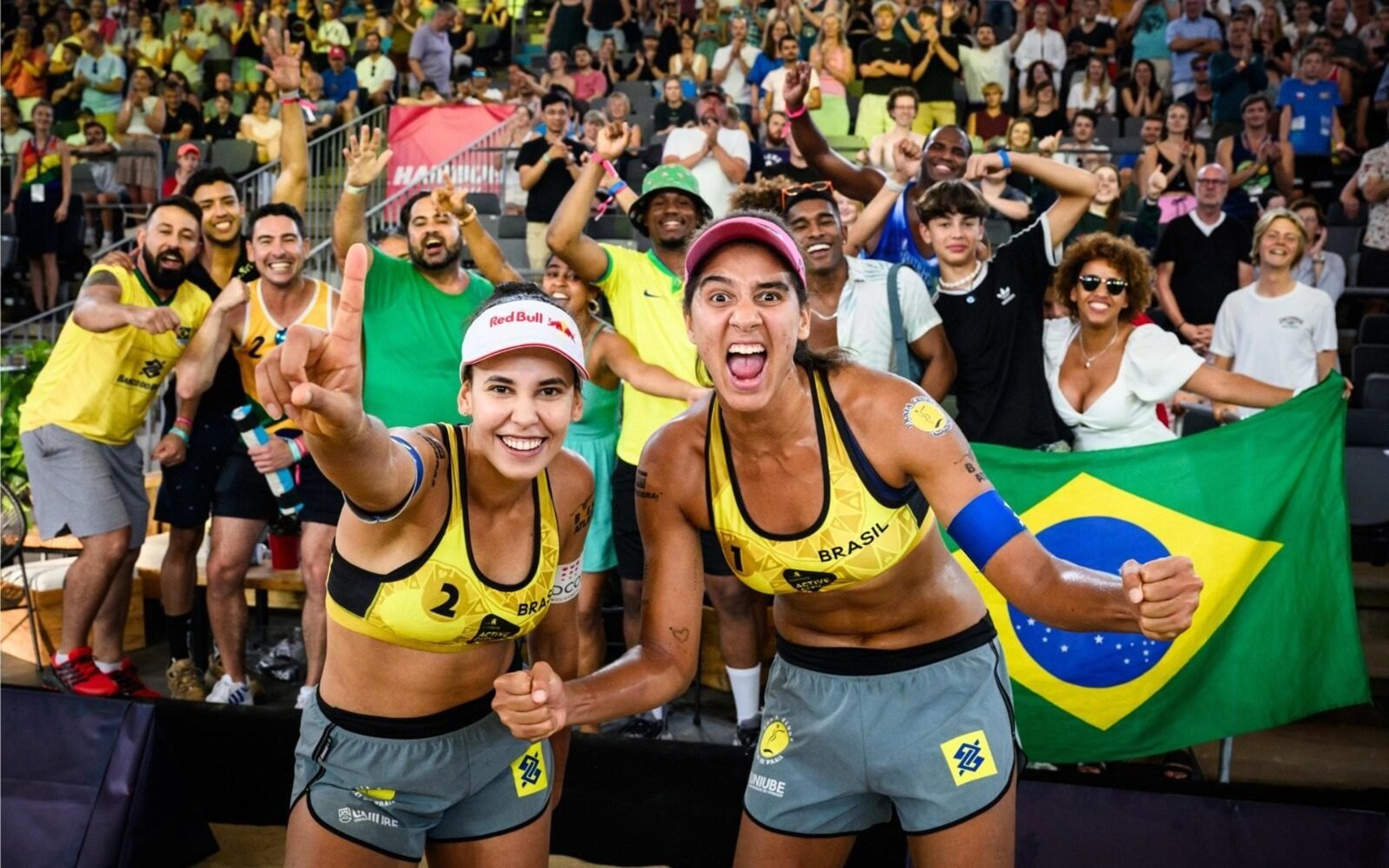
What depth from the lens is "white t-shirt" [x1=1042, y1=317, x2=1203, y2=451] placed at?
4.72 metres

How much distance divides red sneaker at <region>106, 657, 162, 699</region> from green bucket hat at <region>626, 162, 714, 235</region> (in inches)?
116

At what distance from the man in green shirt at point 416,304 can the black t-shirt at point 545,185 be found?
415 centimetres

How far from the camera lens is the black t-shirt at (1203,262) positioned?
743 cm

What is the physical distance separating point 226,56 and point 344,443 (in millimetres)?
14348

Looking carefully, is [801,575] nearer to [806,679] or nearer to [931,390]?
[806,679]

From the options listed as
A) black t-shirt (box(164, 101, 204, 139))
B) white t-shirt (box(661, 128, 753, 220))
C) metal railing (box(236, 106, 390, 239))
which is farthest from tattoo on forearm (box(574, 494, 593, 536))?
black t-shirt (box(164, 101, 204, 139))

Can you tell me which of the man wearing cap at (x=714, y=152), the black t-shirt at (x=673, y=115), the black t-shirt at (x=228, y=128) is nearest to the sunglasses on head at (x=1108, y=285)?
the man wearing cap at (x=714, y=152)

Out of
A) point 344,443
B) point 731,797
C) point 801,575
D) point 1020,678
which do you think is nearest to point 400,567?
point 344,443

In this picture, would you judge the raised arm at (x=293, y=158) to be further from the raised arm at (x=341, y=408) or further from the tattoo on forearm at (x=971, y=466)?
the tattoo on forearm at (x=971, y=466)

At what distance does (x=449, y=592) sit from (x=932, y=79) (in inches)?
370

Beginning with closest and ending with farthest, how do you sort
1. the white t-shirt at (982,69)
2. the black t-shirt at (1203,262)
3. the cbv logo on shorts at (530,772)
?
the cbv logo on shorts at (530,772)
the black t-shirt at (1203,262)
the white t-shirt at (982,69)

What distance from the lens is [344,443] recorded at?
2.36m

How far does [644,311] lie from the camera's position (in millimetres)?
5320

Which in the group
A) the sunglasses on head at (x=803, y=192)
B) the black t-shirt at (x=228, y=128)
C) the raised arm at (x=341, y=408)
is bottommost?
the raised arm at (x=341, y=408)
